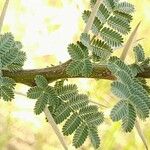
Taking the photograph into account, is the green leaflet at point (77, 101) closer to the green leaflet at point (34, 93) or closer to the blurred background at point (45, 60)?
the green leaflet at point (34, 93)

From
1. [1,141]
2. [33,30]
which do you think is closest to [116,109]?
[1,141]

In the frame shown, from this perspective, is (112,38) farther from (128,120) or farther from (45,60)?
(45,60)

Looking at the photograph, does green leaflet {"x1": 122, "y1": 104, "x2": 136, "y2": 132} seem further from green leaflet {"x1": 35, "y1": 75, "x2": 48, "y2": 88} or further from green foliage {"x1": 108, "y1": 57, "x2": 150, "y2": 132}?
green leaflet {"x1": 35, "y1": 75, "x2": 48, "y2": 88}

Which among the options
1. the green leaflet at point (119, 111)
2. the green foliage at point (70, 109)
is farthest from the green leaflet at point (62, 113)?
the green leaflet at point (119, 111)

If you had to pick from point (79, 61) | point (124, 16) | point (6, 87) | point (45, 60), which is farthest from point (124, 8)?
point (45, 60)

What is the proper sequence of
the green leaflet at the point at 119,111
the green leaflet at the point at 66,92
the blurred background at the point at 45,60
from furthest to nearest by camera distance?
the blurred background at the point at 45,60
the green leaflet at the point at 66,92
the green leaflet at the point at 119,111

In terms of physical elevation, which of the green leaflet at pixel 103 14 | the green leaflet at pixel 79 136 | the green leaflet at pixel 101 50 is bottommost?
the green leaflet at pixel 79 136
